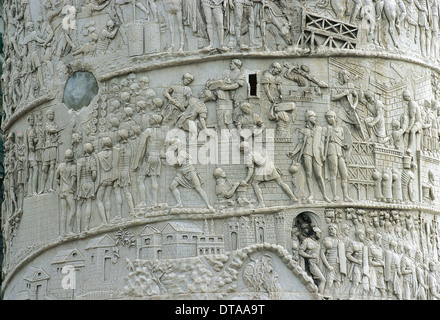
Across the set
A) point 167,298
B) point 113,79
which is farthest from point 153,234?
point 113,79

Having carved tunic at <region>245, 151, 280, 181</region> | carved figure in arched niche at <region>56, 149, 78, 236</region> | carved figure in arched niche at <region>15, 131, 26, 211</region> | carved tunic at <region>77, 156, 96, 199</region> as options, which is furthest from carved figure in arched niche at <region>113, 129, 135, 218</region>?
carved figure in arched niche at <region>15, 131, 26, 211</region>

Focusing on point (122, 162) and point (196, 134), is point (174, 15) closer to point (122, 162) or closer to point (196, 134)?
point (196, 134)

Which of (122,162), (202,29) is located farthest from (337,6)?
(122,162)

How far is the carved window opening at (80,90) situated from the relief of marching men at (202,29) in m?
0.18

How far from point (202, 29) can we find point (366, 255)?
324 cm

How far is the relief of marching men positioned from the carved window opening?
18cm

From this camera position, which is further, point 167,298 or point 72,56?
point 72,56

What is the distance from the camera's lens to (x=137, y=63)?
14891 mm

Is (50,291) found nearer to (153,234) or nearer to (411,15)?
(153,234)

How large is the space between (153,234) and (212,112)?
157 centimetres

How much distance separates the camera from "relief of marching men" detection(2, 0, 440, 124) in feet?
48.7

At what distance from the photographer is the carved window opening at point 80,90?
49.8 feet

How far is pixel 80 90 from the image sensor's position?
15.3m

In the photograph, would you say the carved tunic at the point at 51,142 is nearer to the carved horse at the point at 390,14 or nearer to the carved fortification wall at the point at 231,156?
the carved fortification wall at the point at 231,156
